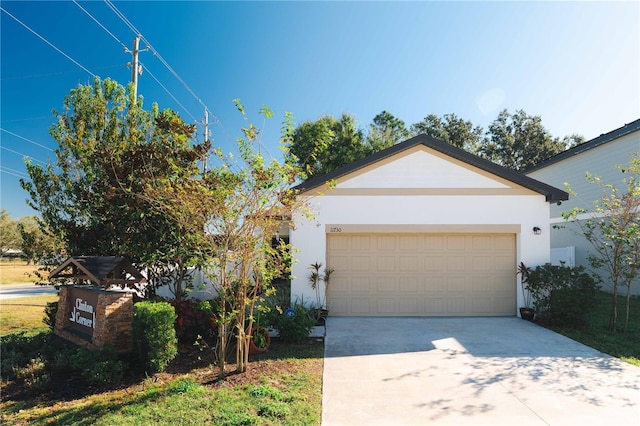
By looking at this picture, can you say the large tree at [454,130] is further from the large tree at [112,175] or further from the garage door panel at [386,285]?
the large tree at [112,175]

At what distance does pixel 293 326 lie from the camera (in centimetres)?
755

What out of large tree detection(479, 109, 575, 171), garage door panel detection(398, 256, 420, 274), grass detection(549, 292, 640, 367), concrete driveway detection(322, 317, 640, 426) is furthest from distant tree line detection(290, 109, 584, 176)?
concrete driveway detection(322, 317, 640, 426)

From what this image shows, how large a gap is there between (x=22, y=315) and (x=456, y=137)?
3070 cm

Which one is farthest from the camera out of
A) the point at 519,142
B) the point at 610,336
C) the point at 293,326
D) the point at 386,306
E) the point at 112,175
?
the point at 519,142

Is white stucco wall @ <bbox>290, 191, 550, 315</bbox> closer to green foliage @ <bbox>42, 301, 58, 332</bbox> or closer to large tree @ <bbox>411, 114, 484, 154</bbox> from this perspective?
green foliage @ <bbox>42, 301, 58, 332</bbox>

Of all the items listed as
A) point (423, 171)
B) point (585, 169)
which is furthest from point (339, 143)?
point (423, 171)

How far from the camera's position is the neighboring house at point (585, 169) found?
14.3 m

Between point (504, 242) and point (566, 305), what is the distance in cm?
221

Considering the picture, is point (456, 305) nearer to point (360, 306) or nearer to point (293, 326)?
point (360, 306)

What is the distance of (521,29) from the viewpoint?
10219mm

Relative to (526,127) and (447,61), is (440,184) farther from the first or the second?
(526,127)

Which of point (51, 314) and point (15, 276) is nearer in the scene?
point (51, 314)

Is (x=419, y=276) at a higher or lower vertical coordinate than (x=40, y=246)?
lower

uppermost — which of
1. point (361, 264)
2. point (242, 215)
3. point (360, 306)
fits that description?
point (242, 215)
